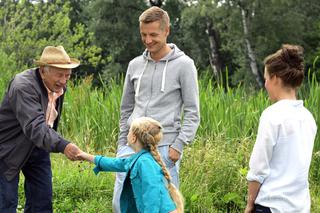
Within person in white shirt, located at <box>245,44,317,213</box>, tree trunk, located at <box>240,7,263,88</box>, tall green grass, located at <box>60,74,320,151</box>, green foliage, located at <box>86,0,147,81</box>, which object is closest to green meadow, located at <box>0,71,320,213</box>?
tall green grass, located at <box>60,74,320,151</box>

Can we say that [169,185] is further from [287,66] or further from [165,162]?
[287,66]

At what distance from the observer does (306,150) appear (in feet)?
12.1

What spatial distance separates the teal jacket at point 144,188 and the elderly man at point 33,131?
0.62 metres

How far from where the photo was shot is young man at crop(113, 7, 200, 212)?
4719mm

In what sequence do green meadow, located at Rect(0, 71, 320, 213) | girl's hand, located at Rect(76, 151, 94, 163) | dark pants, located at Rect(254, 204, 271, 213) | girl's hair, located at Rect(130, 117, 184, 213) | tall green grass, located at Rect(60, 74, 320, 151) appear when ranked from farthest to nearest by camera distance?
tall green grass, located at Rect(60, 74, 320, 151) → green meadow, located at Rect(0, 71, 320, 213) → girl's hand, located at Rect(76, 151, 94, 163) → girl's hair, located at Rect(130, 117, 184, 213) → dark pants, located at Rect(254, 204, 271, 213)

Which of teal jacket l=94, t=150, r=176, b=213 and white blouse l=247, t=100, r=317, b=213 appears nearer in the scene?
white blouse l=247, t=100, r=317, b=213

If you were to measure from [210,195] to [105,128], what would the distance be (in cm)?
267

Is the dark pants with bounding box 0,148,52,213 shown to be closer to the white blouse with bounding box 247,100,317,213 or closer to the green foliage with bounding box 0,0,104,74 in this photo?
the white blouse with bounding box 247,100,317,213

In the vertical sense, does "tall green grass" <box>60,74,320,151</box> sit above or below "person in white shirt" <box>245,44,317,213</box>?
below

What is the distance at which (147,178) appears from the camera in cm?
417

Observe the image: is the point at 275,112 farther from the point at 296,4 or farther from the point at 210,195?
the point at 296,4

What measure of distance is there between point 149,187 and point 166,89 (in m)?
0.91

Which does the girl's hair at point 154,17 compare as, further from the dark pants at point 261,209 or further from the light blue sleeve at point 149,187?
the dark pants at point 261,209

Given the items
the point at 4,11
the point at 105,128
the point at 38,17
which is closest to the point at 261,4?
the point at 38,17
